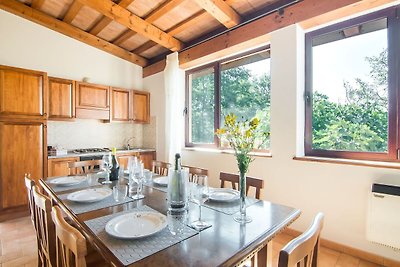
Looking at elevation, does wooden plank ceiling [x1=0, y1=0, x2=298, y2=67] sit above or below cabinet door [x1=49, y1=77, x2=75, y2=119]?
above

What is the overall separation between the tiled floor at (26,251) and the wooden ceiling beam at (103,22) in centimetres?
314

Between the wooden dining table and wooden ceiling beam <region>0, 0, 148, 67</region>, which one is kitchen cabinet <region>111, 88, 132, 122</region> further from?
the wooden dining table

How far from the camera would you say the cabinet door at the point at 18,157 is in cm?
283

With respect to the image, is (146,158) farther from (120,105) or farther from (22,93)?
(22,93)

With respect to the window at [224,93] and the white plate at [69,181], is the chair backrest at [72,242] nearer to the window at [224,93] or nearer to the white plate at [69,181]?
the white plate at [69,181]

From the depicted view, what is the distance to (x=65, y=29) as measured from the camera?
370cm

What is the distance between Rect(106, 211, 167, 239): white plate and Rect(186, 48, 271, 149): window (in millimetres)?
2085

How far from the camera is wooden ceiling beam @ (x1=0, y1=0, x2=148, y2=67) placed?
3.28m

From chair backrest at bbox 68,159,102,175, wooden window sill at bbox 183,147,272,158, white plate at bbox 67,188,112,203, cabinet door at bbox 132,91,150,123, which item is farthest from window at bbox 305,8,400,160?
cabinet door at bbox 132,91,150,123

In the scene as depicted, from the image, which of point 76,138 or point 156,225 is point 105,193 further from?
point 76,138

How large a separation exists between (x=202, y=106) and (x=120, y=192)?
2500mm

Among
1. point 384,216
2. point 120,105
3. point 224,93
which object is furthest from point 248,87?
point 120,105

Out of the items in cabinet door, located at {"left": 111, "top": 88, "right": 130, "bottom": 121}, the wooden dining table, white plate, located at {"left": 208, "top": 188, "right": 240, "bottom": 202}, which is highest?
cabinet door, located at {"left": 111, "top": 88, "right": 130, "bottom": 121}

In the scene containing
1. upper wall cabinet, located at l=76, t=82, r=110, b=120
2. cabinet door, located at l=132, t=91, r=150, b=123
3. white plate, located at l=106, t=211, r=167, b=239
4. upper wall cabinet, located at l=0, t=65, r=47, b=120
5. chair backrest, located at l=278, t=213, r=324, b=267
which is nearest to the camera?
chair backrest, located at l=278, t=213, r=324, b=267
